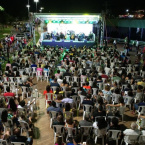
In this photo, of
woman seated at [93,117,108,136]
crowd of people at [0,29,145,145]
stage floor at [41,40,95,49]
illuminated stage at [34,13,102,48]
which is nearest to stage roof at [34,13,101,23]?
illuminated stage at [34,13,102,48]

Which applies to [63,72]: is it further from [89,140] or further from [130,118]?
[89,140]

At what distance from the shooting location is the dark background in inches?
1891

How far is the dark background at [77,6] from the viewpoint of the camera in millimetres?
48034

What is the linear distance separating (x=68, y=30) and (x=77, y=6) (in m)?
40.6

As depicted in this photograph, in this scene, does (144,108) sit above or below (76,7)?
below

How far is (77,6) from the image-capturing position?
214ft

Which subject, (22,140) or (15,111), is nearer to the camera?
(22,140)

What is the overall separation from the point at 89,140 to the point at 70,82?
16.5ft

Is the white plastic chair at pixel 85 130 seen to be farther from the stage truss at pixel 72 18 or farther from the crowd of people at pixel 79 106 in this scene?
the stage truss at pixel 72 18

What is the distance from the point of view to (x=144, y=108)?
23.6ft

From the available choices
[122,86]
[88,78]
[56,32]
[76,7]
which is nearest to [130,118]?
[122,86]

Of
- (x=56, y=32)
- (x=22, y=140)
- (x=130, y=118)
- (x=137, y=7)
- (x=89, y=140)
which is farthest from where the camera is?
(x=137, y=7)

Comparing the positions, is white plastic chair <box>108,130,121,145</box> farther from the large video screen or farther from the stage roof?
the large video screen

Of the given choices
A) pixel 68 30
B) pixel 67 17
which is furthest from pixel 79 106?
pixel 68 30
